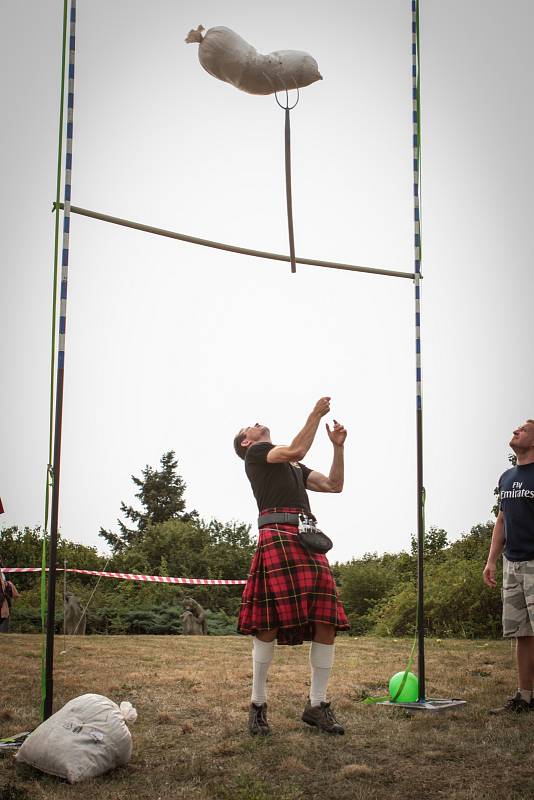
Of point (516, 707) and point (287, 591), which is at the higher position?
point (287, 591)

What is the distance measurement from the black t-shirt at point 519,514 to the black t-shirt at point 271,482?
112cm

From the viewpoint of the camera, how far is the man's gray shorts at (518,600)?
164 inches

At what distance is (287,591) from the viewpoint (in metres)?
3.68

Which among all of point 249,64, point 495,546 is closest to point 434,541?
point 495,546

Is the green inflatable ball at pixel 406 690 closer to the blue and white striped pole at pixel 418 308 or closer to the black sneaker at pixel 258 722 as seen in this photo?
the blue and white striped pole at pixel 418 308

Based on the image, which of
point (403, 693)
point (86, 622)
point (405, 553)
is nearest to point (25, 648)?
point (86, 622)

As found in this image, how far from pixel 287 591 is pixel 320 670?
39 centimetres

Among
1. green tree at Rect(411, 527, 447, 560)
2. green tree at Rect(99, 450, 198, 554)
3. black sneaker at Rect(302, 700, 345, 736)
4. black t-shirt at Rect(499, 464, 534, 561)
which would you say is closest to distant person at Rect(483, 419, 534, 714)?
black t-shirt at Rect(499, 464, 534, 561)

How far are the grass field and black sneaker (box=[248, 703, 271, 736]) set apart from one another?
55mm

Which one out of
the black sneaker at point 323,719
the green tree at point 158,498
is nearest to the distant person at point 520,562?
the black sneaker at point 323,719

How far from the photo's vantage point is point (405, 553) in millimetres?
11766

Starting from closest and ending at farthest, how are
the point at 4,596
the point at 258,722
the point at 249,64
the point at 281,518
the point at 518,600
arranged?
1. the point at 258,722
2. the point at 281,518
3. the point at 249,64
4. the point at 518,600
5. the point at 4,596

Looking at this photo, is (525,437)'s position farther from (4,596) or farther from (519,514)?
(4,596)

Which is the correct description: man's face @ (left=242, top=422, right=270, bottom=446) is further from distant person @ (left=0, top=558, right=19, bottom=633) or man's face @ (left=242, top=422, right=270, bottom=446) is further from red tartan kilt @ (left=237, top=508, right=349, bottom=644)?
distant person @ (left=0, top=558, right=19, bottom=633)
